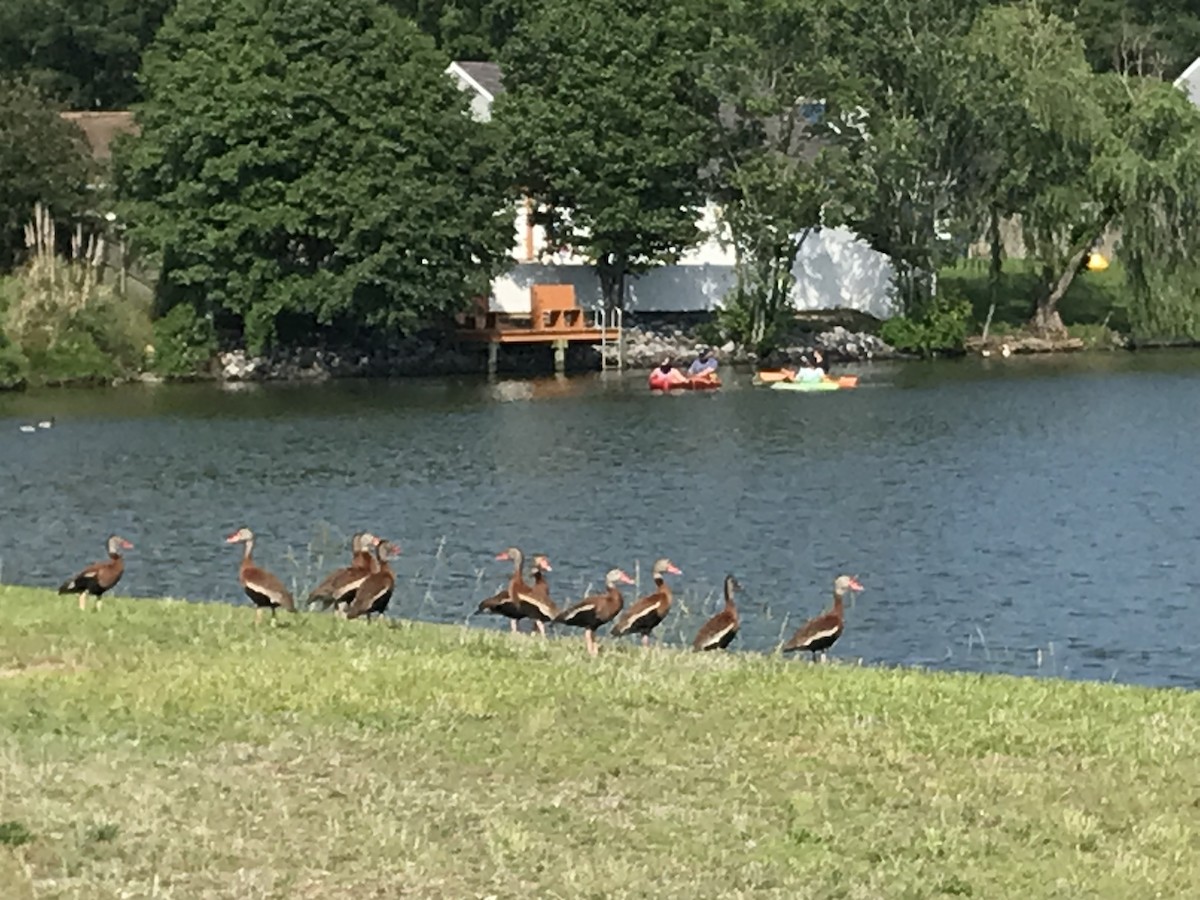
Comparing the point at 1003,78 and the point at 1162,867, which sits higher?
the point at 1003,78

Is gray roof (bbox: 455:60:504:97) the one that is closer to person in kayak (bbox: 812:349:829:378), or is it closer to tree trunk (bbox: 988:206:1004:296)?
person in kayak (bbox: 812:349:829:378)

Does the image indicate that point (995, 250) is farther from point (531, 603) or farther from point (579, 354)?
point (531, 603)

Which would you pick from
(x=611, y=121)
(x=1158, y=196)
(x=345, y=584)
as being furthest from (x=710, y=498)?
(x=1158, y=196)

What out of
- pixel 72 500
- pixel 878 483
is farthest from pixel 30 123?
pixel 878 483

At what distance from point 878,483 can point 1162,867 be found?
2531 centimetres

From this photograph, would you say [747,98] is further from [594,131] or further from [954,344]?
[954,344]

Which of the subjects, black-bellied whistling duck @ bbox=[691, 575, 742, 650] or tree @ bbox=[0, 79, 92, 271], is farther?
tree @ bbox=[0, 79, 92, 271]

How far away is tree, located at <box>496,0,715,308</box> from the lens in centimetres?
5991

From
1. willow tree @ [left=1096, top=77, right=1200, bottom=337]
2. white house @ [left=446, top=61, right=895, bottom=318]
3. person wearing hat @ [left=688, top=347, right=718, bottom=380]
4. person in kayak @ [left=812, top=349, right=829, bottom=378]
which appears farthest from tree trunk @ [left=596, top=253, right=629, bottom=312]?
willow tree @ [left=1096, top=77, right=1200, bottom=337]

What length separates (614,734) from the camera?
39.8ft

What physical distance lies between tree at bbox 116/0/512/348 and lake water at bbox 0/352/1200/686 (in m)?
3.33

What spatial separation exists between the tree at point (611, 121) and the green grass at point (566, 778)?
45.4 m

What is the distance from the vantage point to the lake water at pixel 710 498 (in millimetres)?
22938

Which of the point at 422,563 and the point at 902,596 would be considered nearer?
the point at 902,596
